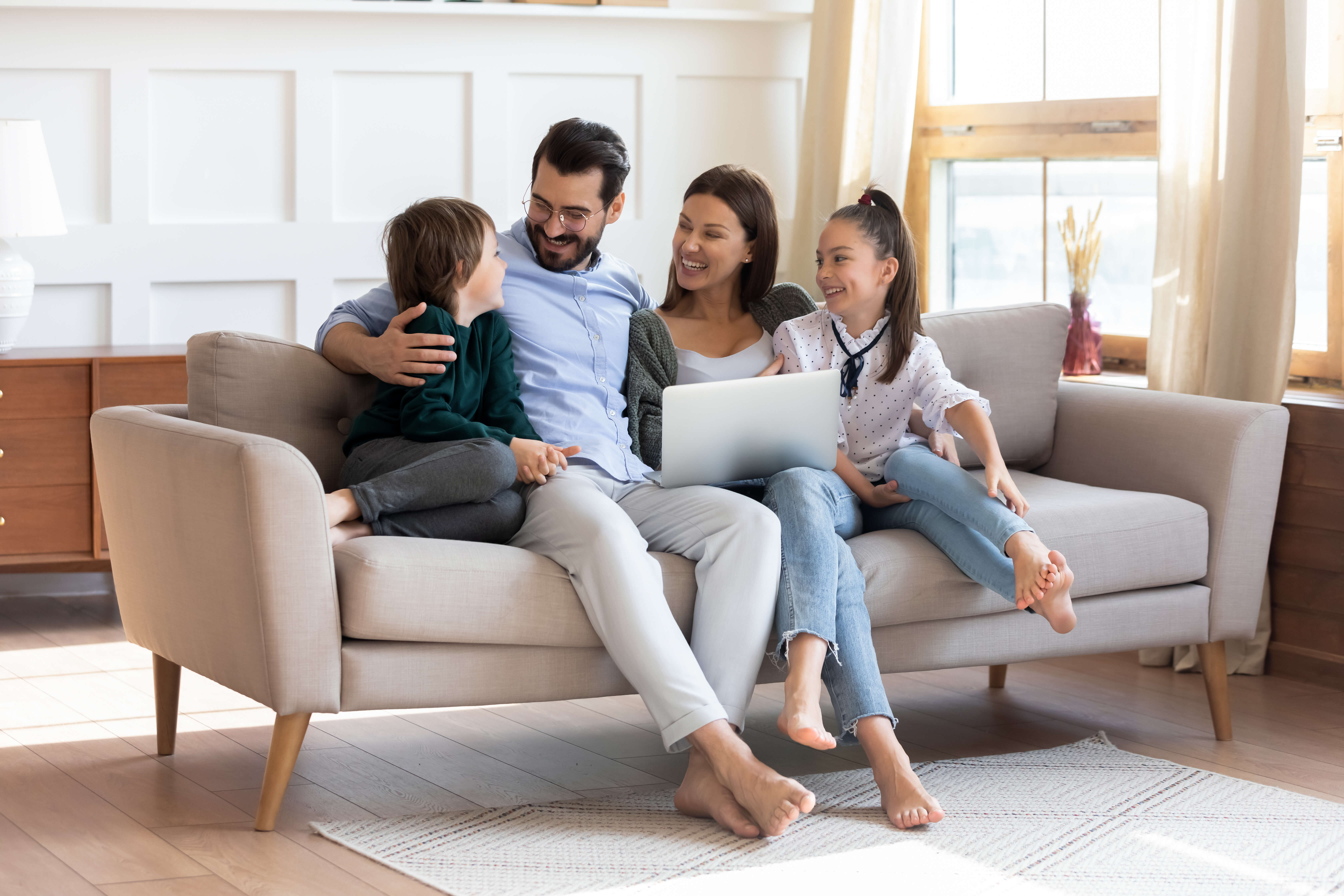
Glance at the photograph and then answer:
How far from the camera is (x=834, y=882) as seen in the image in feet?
6.64

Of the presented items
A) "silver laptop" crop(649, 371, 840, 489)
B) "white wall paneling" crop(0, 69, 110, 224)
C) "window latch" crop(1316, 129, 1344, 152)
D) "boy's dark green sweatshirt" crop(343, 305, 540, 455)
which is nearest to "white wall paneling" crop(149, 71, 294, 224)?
"white wall paneling" crop(0, 69, 110, 224)

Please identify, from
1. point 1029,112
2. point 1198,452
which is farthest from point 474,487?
point 1029,112

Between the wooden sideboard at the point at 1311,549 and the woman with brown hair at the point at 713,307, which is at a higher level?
the woman with brown hair at the point at 713,307

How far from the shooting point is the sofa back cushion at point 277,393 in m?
2.49

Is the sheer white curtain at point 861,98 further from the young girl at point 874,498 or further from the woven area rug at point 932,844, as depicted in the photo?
the woven area rug at point 932,844

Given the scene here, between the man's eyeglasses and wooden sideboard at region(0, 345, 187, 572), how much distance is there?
113 cm

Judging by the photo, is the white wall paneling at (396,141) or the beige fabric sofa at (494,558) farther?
the white wall paneling at (396,141)

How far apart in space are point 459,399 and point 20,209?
146 centimetres

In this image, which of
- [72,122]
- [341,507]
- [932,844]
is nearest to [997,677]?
[932,844]

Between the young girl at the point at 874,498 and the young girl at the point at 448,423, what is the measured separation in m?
0.45

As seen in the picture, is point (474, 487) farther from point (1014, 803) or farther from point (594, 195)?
point (1014, 803)

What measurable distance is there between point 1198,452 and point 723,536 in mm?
990

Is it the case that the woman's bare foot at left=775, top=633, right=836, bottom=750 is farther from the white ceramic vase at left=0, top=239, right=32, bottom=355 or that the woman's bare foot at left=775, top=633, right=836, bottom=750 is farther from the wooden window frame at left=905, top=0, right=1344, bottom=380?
the white ceramic vase at left=0, top=239, right=32, bottom=355

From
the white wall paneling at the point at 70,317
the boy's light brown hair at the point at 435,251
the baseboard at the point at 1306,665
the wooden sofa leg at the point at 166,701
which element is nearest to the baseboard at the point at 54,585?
the white wall paneling at the point at 70,317
